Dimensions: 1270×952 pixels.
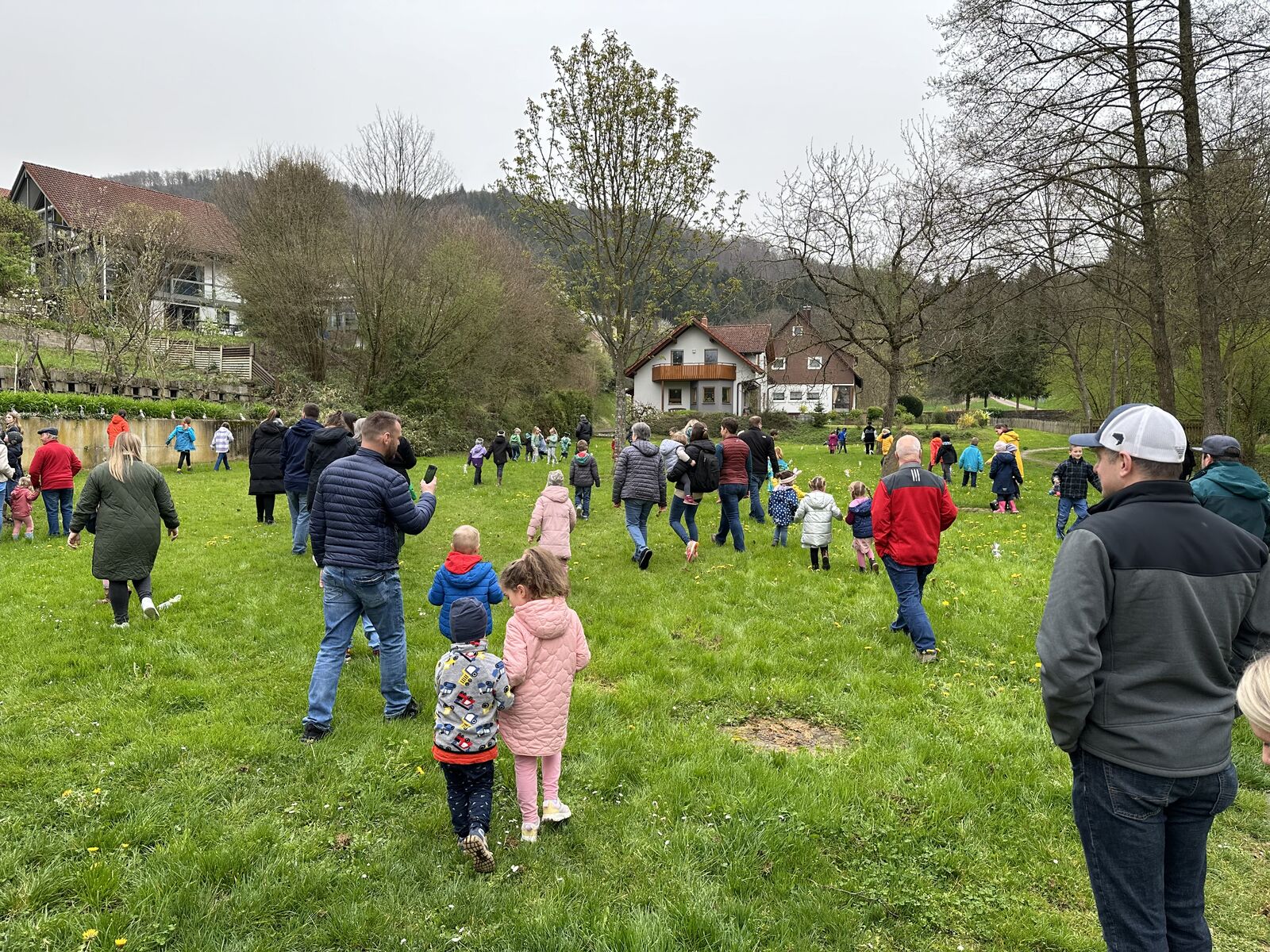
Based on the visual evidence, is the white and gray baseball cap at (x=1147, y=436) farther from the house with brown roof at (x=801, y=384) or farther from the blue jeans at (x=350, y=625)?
the house with brown roof at (x=801, y=384)

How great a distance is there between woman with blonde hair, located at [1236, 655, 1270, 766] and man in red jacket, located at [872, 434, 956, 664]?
4228 mm

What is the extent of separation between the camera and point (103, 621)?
6.97 metres

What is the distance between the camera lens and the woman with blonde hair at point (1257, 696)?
1948 mm

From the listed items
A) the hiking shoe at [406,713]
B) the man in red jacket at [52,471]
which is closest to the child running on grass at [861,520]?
the hiking shoe at [406,713]

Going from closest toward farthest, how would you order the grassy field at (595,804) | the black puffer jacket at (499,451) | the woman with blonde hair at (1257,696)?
the woman with blonde hair at (1257,696), the grassy field at (595,804), the black puffer jacket at (499,451)

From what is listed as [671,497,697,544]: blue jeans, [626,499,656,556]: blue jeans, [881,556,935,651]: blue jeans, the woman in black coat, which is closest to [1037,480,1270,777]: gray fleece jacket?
[881,556,935,651]: blue jeans

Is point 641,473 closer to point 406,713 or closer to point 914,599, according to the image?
point 914,599

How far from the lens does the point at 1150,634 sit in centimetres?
228

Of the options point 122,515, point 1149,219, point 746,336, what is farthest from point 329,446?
point 746,336

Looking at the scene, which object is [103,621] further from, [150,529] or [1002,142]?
[1002,142]

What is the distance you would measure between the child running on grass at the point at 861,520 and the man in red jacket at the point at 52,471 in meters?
11.7

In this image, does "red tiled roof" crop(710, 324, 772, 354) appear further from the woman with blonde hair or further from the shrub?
the woman with blonde hair

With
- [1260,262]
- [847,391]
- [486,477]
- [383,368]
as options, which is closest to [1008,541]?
[1260,262]

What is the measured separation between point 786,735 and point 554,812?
6.74 ft
